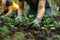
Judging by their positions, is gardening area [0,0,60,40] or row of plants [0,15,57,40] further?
row of plants [0,15,57,40]

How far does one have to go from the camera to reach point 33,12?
316cm

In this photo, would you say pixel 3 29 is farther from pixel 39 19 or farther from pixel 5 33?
pixel 39 19

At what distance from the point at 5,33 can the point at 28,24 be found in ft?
1.48

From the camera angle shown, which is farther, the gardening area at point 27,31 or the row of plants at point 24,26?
the row of plants at point 24,26

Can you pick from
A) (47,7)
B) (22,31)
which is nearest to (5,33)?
(22,31)

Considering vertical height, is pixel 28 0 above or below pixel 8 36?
above

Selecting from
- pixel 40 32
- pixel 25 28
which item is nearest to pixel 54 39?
pixel 40 32

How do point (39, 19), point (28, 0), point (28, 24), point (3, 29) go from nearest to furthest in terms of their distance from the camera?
point (3, 29) → point (28, 24) → point (39, 19) → point (28, 0)

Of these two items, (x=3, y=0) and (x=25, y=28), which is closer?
(x=25, y=28)

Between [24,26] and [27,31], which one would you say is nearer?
[27,31]

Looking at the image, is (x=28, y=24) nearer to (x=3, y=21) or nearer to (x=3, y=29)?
(x=3, y=21)

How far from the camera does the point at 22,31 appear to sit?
2.19 metres

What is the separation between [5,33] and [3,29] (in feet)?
0.13

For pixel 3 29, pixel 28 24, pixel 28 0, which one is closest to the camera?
pixel 3 29
